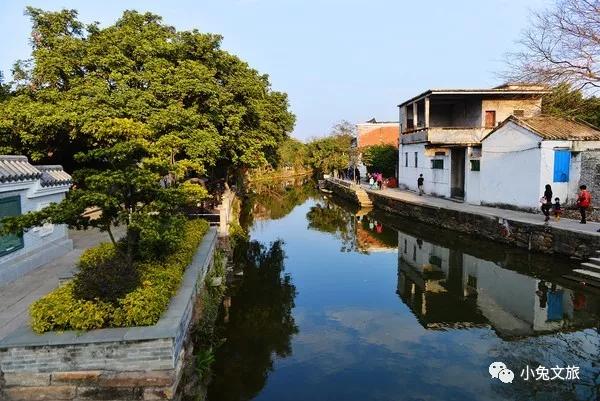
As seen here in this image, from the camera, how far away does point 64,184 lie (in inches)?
512

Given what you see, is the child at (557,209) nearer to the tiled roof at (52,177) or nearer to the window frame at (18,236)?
the tiled roof at (52,177)

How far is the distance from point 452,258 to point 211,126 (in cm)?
1003

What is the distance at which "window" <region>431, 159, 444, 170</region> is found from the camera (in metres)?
25.4

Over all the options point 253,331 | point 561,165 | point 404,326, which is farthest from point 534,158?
point 253,331

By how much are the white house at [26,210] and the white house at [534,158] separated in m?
16.9

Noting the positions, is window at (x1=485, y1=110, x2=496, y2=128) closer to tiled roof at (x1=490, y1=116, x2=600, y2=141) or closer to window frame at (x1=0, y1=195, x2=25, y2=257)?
tiled roof at (x1=490, y1=116, x2=600, y2=141)

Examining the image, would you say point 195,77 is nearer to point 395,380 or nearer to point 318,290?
point 318,290

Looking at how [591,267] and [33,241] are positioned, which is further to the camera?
[591,267]

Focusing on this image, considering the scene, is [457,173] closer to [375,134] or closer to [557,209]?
[557,209]

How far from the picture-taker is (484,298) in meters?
11.5

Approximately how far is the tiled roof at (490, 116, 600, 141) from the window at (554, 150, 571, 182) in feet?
1.82

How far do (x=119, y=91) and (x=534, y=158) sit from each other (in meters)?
16.0

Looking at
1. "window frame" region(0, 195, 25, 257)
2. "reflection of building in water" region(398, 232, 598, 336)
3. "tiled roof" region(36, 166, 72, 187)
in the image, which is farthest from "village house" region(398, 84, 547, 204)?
"window frame" region(0, 195, 25, 257)

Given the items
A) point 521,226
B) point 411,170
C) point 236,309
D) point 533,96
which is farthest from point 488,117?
point 236,309
